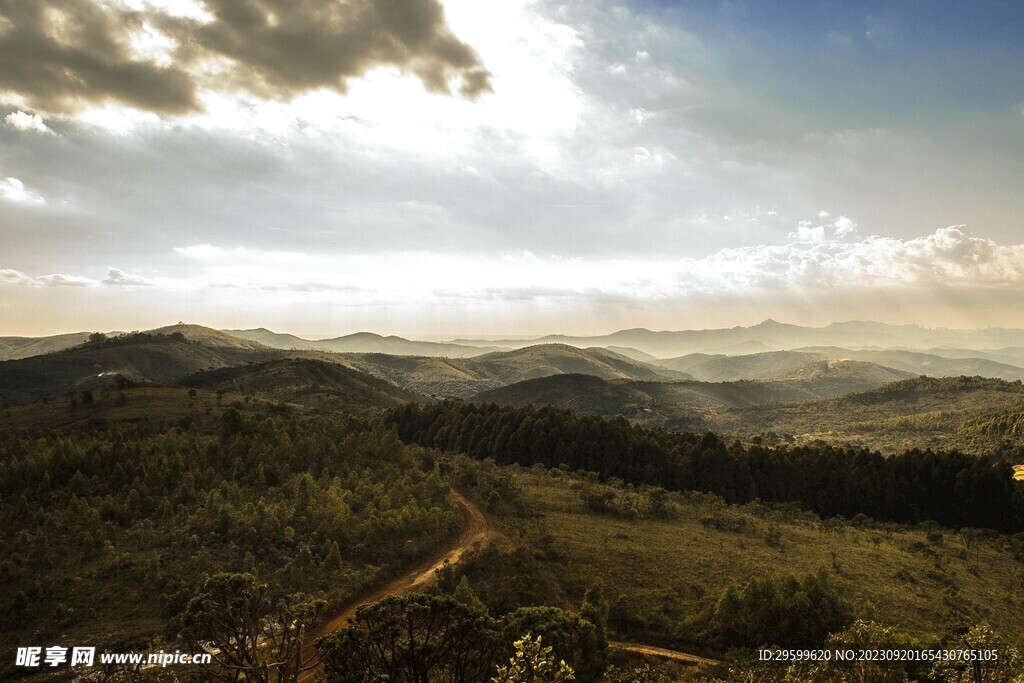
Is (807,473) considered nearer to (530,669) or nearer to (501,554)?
(501,554)

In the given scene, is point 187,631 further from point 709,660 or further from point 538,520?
point 538,520

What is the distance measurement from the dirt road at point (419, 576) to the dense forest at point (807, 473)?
114 ft

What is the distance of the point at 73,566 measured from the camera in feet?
126

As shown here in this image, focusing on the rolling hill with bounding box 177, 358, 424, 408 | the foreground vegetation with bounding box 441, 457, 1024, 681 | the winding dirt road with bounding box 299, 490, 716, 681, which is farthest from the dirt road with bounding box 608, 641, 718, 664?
the rolling hill with bounding box 177, 358, 424, 408

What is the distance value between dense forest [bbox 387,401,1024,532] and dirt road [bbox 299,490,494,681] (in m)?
34.9

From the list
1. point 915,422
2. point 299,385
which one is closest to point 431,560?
point 299,385

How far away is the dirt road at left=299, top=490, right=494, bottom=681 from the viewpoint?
3394cm

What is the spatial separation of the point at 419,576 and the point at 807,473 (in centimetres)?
7129

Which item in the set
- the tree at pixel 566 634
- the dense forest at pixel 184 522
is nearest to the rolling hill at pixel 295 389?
the dense forest at pixel 184 522

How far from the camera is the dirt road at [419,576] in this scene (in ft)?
111

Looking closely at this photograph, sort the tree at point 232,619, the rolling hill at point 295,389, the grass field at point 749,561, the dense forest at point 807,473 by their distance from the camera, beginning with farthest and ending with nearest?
the rolling hill at point 295,389
the dense forest at point 807,473
the grass field at point 749,561
the tree at point 232,619

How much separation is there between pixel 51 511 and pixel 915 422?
222672 mm

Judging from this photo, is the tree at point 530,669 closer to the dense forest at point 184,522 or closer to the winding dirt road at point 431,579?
the winding dirt road at point 431,579

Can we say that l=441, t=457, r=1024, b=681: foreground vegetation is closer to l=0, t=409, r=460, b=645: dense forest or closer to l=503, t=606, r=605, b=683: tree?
l=503, t=606, r=605, b=683: tree
